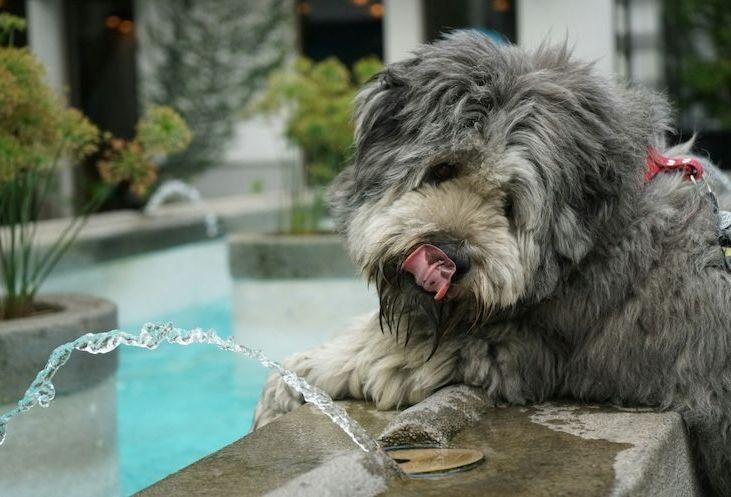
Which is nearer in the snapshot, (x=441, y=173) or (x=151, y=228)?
(x=441, y=173)

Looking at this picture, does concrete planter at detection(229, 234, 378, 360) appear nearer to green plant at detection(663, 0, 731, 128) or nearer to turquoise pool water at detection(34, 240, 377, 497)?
turquoise pool water at detection(34, 240, 377, 497)

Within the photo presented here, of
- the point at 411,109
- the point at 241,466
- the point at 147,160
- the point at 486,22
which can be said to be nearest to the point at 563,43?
the point at 411,109

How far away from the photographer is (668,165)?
314cm

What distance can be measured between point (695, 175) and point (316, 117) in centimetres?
528

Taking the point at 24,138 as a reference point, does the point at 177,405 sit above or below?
below

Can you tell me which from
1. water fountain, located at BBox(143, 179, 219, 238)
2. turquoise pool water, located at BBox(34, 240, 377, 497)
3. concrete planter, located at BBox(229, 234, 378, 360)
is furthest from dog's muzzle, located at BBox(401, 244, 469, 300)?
water fountain, located at BBox(143, 179, 219, 238)

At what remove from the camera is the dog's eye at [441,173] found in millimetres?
2799

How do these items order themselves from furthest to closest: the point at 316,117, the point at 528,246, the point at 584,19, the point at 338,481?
the point at 584,19 < the point at 316,117 < the point at 528,246 < the point at 338,481

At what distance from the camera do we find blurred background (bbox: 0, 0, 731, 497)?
169 inches

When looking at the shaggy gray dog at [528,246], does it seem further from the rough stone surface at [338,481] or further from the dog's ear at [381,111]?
the rough stone surface at [338,481]

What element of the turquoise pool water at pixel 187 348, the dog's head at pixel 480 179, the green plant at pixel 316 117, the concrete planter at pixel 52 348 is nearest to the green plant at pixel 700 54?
the green plant at pixel 316 117

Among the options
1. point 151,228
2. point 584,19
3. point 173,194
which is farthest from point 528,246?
point 173,194

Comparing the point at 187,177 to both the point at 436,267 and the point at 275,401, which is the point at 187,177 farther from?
the point at 436,267

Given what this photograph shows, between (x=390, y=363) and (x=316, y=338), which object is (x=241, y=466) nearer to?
(x=390, y=363)
